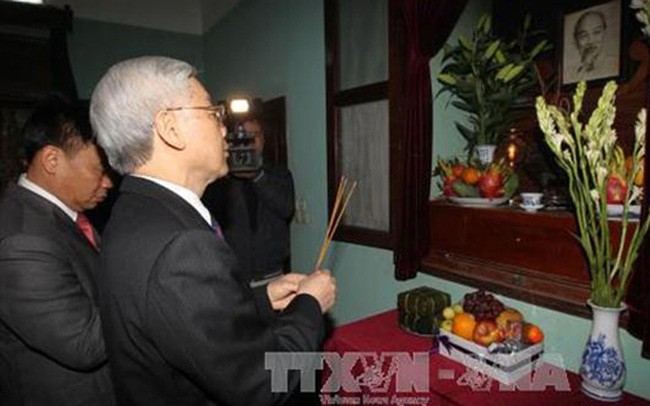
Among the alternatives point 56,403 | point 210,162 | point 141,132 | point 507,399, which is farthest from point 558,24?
point 56,403

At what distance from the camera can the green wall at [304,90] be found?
154 centimetres

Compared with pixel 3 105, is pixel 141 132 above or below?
below

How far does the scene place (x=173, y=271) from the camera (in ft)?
2.46

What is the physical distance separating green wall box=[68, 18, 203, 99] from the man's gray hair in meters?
3.47

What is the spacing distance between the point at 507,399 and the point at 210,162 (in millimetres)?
→ 1043

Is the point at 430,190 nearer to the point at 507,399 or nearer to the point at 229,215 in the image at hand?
the point at 507,399

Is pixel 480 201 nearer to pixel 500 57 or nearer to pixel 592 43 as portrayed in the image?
pixel 500 57

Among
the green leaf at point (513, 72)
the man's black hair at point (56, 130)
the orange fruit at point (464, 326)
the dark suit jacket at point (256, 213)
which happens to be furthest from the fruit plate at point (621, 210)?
the dark suit jacket at point (256, 213)

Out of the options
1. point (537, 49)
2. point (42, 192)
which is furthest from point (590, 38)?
point (42, 192)

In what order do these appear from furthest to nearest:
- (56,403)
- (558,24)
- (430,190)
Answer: (430,190) < (558,24) < (56,403)

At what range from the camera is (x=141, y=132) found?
2.81 feet

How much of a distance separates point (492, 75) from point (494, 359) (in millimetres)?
1093

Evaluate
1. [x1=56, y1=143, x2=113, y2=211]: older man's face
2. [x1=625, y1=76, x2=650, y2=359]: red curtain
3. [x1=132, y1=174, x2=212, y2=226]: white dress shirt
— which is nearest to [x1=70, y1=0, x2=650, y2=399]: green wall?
[x1=625, y1=76, x2=650, y2=359]: red curtain

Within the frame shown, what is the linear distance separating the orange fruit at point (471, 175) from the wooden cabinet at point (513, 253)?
108 millimetres
